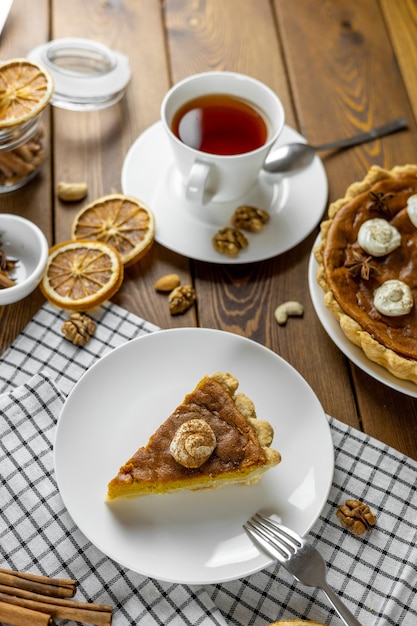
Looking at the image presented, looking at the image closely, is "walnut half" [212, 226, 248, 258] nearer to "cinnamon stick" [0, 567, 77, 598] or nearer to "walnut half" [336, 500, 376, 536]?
"walnut half" [336, 500, 376, 536]

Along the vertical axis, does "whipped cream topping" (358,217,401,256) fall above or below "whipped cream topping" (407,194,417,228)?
below

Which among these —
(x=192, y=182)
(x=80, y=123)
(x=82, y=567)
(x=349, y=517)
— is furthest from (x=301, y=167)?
(x=82, y=567)

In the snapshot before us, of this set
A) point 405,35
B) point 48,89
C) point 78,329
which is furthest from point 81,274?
point 405,35

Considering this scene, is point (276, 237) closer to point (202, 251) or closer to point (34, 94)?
point (202, 251)

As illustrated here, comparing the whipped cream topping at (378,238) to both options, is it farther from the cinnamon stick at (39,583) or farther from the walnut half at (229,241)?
the cinnamon stick at (39,583)

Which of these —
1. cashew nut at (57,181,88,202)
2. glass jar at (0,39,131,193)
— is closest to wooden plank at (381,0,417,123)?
glass jar at (0,39,131,193)

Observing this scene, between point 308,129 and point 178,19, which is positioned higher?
point 178,19
